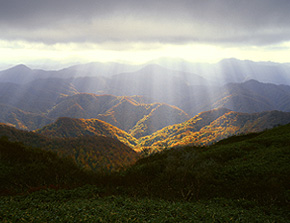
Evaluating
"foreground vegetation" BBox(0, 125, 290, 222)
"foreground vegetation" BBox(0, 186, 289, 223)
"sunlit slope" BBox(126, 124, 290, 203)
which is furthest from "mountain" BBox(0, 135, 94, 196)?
"sunlit slope" BBox(126, 124, 290, 203)

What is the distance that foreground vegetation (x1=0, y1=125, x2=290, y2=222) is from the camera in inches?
318

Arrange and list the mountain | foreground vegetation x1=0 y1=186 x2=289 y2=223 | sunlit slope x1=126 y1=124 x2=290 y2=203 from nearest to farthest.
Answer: foreground vegetation x1=0 y1=186 x2=289 y2=223
sunlit slope x1=126 y1=124 x2=290 y2=203
the mountain

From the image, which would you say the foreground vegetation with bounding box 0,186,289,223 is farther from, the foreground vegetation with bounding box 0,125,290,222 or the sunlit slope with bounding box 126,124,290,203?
the sunlit slope with bounding box 126,124,290,203

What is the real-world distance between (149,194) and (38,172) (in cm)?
865

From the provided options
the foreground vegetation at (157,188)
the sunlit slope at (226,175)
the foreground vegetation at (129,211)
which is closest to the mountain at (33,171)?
the foreground vegetation at (157,188)

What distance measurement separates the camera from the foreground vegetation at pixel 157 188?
8.09 m

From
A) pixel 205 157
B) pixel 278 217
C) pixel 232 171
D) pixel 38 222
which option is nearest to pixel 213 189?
pixel 232 171

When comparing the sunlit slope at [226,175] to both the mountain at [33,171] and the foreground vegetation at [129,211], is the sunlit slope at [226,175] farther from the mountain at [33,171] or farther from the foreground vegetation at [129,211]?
the mountain at [33,171]

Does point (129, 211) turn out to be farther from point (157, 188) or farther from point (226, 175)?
point (226, 175)

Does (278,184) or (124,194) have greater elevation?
(278,184)

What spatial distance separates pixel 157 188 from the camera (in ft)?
41.9

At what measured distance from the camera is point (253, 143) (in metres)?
19.2

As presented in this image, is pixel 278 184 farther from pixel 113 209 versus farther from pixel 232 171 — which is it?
pixel 113 209

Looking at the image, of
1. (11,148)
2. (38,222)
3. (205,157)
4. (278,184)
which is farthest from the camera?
(205,157)
